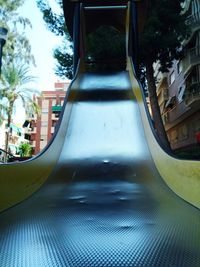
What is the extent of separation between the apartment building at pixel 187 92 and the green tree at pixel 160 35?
1878 mm

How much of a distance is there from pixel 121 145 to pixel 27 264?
2.56 metres

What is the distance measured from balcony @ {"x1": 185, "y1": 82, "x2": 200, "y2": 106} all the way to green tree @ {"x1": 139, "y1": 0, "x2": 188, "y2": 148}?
3665 millimetres

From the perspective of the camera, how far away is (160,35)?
1152 centimetres

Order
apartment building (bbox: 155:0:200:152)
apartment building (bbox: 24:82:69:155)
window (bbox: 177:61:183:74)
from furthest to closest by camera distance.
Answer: apartment building (bbox: 24:82:69:155) < window (bbox: 177:61:183:74) < apartment building (bbox: 155:0:200:152)

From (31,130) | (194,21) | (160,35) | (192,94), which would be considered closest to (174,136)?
(192,94)

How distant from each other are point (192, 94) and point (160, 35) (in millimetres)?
5209

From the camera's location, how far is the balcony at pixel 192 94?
1509cm

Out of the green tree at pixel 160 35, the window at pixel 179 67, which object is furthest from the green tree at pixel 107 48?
the window at pixel 179 67

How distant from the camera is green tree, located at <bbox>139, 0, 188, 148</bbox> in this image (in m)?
11.1

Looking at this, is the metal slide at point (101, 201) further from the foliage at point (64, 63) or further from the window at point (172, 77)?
the window at point (172, 77)

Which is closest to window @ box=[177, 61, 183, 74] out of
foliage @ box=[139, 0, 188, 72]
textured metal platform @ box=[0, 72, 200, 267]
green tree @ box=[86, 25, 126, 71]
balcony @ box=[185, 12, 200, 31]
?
balcony @ box=[185, 12, 200, 31]

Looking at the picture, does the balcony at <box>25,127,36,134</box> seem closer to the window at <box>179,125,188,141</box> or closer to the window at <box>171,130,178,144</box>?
the window at <box>171,130,178,144</box>

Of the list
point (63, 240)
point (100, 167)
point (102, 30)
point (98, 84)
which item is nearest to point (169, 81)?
point (102, 30)

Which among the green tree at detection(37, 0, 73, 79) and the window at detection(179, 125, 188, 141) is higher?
the green tree at detection(37, 0, 73, 79)
